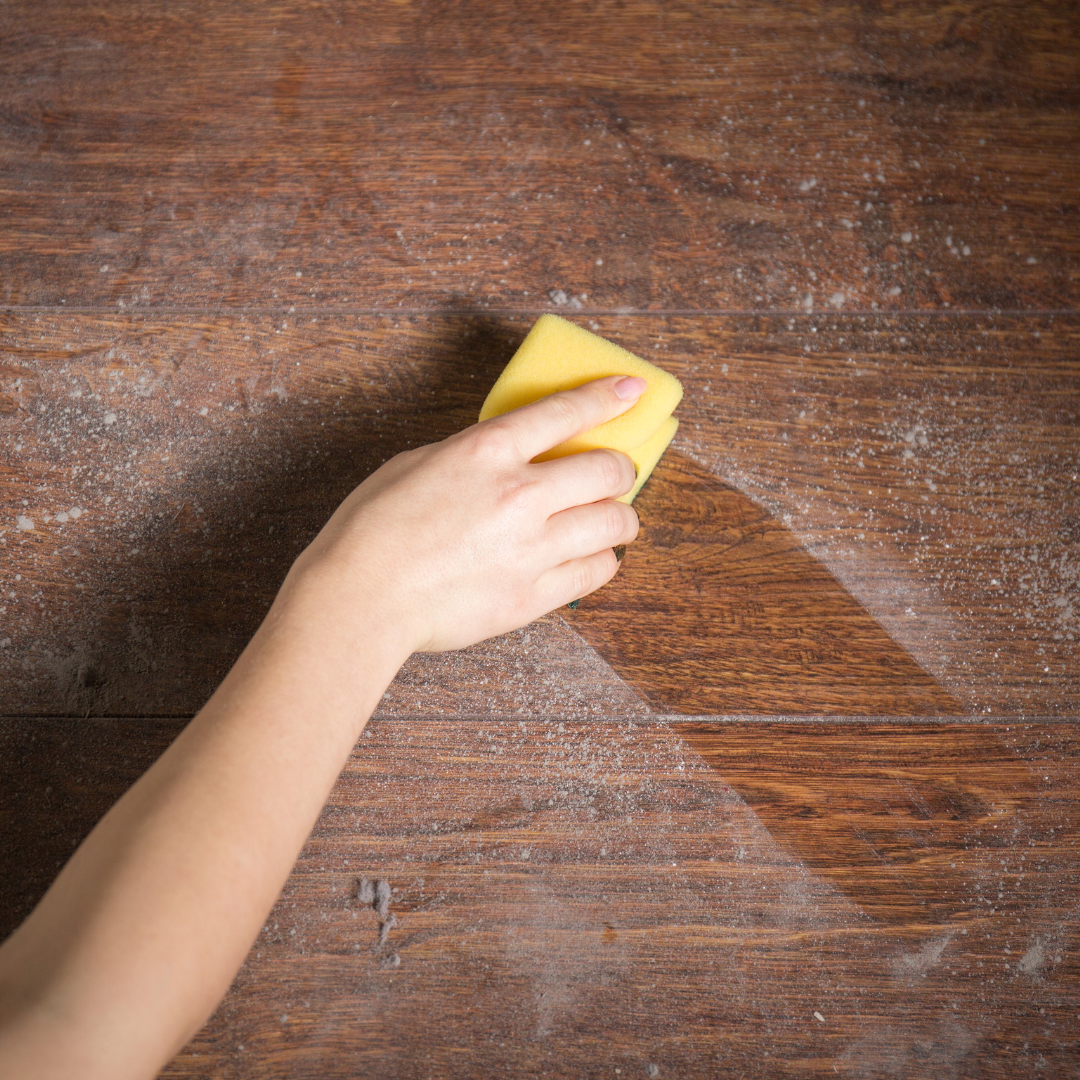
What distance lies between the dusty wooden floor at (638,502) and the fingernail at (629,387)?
100mm

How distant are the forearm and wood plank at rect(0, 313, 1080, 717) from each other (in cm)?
16

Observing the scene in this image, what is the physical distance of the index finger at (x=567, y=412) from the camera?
0.57 metres

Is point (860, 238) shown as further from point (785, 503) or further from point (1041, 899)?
point (1041, 899)

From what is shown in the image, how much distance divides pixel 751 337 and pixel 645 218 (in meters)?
0.15

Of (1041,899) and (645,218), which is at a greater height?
(645,218)

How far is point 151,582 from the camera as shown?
2.13ft

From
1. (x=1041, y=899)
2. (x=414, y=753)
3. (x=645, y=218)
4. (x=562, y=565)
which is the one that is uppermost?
(x=645, y=218)

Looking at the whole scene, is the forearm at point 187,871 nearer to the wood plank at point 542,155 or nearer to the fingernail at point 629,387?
the fingernail at point 629,387

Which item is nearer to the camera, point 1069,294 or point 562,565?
point 562,565

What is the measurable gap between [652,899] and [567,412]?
399 millimetres

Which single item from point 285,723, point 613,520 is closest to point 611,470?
point 613,520

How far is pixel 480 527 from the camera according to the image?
550 millimetres

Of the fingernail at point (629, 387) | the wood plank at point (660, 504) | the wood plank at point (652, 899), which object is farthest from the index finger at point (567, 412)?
the wood plank at point (652, 899)

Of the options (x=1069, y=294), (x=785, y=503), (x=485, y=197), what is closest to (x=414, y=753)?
(x=785, y=503)
